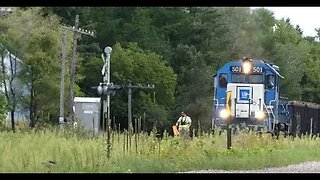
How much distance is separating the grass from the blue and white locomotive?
568 cm

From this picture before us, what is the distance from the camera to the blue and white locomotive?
2223 cm

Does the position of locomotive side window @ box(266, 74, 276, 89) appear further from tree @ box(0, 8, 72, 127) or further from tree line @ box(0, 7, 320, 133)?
tree @ box(0, 8, 72, 127)

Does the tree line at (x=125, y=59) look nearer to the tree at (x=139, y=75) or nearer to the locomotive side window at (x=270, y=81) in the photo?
the tree at (x=139, y=75)

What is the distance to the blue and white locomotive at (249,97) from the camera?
22.2m

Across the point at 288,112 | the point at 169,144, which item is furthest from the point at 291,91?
the point at 169,144

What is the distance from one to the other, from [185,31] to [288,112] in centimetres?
1769

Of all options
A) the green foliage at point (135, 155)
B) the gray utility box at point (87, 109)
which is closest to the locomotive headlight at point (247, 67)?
the green foliage at point (135, 155)

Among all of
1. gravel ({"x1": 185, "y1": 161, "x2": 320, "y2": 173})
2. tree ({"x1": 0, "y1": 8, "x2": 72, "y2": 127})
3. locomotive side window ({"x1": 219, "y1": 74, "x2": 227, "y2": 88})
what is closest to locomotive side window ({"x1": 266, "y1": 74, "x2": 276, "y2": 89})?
locomotive side window ({"x1": 219, "y1": 74, "x2": 227, "y2": 88})

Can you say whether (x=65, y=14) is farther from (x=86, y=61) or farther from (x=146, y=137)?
(x=146, y=137)

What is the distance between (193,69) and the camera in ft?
135

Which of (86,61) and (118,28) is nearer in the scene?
(86,61)

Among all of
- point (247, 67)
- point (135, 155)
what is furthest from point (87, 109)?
point (135, 155)

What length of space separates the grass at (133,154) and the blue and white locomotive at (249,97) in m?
5.68

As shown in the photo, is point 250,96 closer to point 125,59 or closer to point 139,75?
point 139,75
